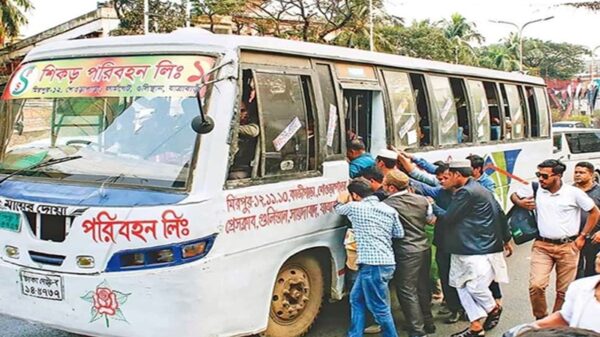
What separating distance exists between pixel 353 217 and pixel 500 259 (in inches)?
59.1

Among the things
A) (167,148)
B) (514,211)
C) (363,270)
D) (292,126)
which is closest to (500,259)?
(514,211)

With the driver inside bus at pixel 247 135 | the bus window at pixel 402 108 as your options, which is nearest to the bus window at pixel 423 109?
the bus window at pixel 402 108

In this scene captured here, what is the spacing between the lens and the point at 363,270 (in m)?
5.26

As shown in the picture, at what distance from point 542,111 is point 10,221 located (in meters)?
9.05

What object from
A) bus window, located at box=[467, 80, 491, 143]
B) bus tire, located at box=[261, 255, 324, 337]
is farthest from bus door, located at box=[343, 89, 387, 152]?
bus window, located at box=[467, 80, 491, 143]

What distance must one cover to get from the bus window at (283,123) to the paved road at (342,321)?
1.60m

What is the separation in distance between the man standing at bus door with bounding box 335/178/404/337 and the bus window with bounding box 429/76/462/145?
2.82 m

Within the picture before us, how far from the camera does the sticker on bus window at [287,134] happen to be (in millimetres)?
5133

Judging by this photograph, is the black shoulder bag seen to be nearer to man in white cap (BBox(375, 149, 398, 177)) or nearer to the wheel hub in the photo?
man in white cap (BBox(375, 149, 398, 177))

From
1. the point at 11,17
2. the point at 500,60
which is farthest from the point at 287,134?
the point at 500,60

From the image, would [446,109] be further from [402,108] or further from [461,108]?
[402,108]

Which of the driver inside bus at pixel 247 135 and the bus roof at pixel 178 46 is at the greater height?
the bus roof at pixel 178 46

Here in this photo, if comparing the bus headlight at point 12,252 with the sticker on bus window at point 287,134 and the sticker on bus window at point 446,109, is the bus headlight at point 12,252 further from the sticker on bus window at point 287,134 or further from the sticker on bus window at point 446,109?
the sticker on bus window at point 446,109

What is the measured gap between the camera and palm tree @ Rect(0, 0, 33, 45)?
76.4ft
